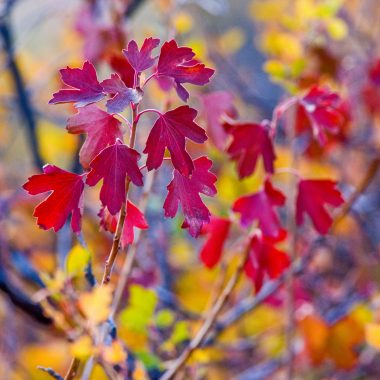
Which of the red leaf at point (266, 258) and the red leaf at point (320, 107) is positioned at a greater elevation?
the red leaf at point (320, 107)

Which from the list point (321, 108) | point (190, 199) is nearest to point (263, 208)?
point (321, 108)

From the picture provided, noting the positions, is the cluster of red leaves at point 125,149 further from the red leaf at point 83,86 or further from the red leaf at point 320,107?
the red leaf at point 320,107

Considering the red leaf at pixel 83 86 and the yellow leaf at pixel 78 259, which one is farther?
the yellow leaf at pixel 78 259

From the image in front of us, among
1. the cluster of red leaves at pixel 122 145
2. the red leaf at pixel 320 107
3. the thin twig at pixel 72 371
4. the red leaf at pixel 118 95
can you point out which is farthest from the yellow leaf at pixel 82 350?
the red leaf at pixel 320 107

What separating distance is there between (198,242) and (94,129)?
1746 mm

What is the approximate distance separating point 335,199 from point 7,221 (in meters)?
0.89

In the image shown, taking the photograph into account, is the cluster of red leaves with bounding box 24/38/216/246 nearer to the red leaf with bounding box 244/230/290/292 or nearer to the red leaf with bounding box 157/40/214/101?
the red leaf with bounding box 157/40/214/101

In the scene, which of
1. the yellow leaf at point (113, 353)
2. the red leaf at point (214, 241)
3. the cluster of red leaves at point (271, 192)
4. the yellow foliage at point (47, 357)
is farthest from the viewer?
the yellow foliage at point (47, 357)

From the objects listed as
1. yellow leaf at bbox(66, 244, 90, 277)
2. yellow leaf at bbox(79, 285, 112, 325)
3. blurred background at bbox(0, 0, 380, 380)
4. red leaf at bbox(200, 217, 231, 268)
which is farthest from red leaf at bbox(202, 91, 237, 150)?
yellow leaf at bbox(79, 285, 112, 325)

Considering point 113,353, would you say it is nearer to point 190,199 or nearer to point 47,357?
point 190,199

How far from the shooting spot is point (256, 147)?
2.58 feet

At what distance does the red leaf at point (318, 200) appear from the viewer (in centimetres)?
77

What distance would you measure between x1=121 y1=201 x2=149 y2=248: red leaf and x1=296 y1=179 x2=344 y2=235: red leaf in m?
0.25

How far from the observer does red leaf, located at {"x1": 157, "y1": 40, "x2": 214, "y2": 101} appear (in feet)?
1.82
